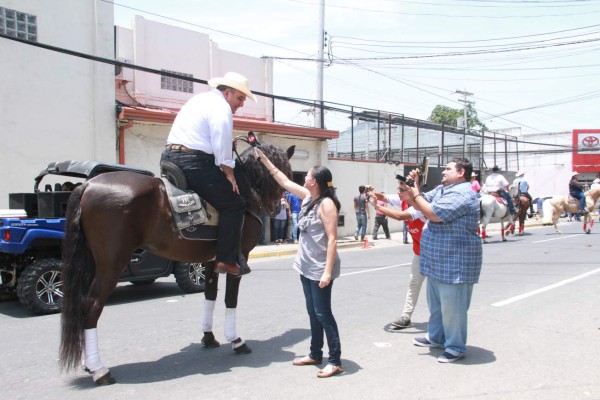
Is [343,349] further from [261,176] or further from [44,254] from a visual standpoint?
[44,254]

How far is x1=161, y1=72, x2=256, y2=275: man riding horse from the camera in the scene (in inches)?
189

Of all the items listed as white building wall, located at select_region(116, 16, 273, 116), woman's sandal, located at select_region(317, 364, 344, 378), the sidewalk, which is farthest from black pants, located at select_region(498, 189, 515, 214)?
woman's sandal, located at select_region(317, 364, 344, 378)

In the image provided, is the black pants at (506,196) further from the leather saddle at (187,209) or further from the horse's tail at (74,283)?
the horse's tail at (74,283)

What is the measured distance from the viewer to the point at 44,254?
7621mm

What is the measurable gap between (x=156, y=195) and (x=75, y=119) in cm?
1021

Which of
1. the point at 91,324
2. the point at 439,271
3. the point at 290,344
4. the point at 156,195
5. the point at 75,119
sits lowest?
the point at 290,344

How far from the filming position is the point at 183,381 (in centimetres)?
451

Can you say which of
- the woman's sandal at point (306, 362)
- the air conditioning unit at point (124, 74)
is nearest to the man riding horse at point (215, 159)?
the woman's sandal at point (306, 362)

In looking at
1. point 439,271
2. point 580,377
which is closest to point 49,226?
point 439,271

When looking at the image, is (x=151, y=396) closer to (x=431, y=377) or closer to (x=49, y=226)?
(x=431, y=377)

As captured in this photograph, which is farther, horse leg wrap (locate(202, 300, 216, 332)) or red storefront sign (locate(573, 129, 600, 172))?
red storefront sign (locate(573, 129, 600, 172))

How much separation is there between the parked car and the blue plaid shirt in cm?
396

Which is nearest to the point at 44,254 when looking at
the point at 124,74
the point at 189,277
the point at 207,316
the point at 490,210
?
the point at 189,277

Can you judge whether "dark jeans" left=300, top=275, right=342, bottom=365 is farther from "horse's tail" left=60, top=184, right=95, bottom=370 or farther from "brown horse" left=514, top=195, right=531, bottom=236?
"brown horse" left=514, top=195, right=531, bottom=236
